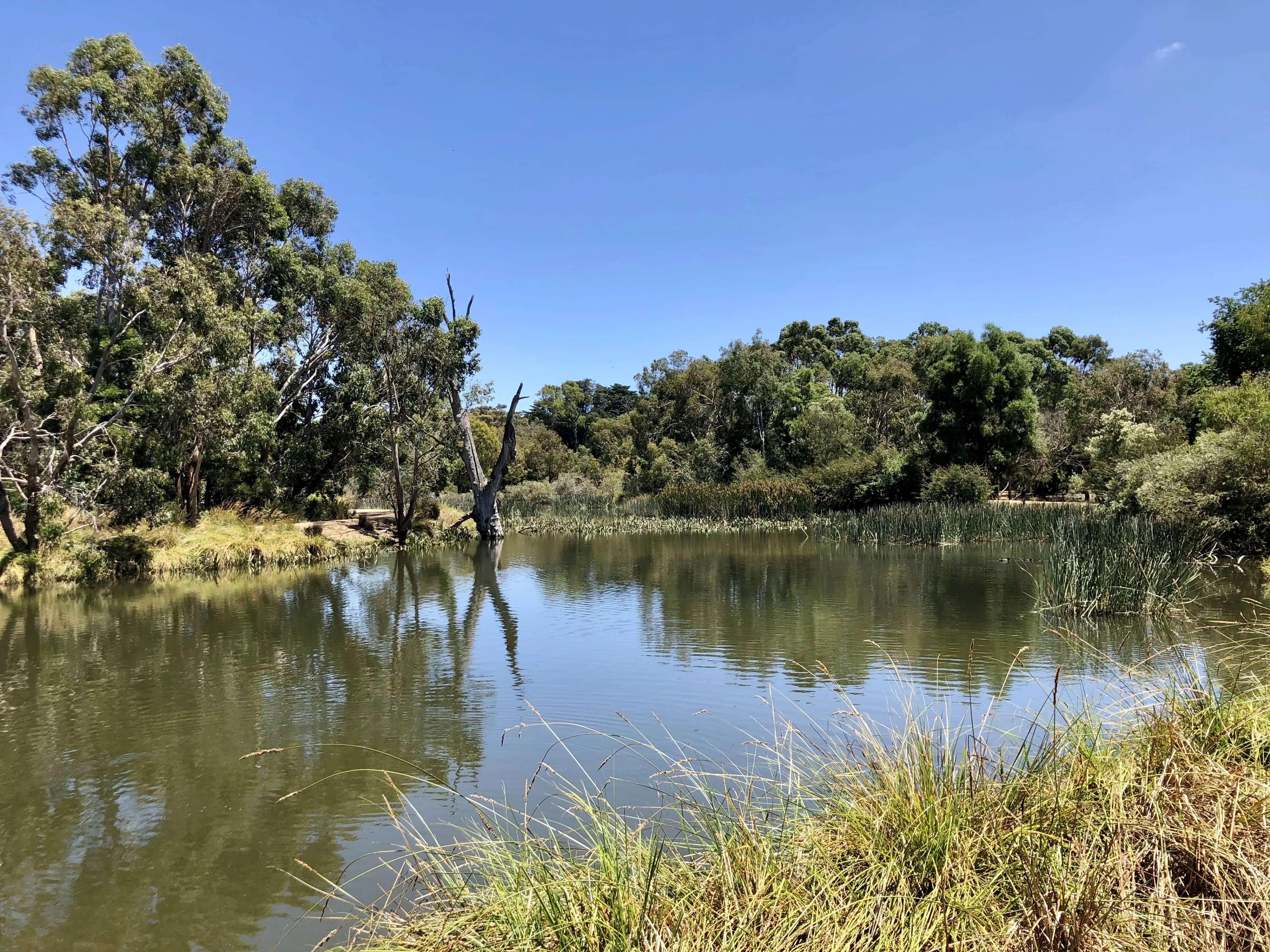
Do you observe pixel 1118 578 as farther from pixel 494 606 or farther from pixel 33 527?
pixel 33 527

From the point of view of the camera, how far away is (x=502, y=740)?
5883mm

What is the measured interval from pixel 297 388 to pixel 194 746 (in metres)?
19.5

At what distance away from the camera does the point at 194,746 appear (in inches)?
243

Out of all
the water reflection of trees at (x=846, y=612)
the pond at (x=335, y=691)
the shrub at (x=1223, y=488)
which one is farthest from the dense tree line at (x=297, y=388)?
the water reflection of trees at (x=846, y=612)

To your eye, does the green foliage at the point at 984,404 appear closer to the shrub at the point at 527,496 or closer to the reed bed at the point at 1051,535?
the reed bed at the point at 1051,535

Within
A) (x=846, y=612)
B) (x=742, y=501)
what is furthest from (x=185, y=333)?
(x=742, y=501)

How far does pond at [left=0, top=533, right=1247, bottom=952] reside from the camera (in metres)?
4.13

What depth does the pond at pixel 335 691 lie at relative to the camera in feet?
13.6

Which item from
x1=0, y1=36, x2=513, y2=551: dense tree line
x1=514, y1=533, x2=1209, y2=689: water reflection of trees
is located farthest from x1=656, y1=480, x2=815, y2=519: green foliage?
x1=0, y1=36, x2=513, y2=551: dense tree line

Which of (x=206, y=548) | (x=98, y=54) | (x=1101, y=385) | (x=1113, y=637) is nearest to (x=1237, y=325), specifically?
(x=1101, y=385)

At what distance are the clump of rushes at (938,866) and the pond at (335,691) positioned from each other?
725mm

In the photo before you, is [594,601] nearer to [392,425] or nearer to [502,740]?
[502,740]

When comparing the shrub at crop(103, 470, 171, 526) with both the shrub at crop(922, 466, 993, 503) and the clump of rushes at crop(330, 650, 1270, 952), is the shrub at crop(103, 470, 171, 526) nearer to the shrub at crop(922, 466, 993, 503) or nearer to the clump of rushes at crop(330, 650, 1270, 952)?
the clump of rushes at crop(330, 650, 1270, 952)

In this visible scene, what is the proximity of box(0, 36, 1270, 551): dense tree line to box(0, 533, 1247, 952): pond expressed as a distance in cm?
364
